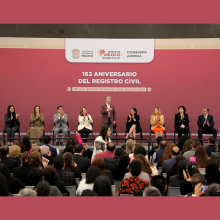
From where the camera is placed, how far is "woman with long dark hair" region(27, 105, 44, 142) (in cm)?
824

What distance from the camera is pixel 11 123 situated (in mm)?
8359

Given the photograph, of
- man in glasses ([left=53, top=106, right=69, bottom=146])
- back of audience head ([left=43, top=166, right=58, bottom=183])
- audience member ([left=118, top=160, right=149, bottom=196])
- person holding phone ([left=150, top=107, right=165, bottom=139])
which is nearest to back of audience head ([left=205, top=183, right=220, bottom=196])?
audience member ([left=118, top=160, right=149, bottom=196])

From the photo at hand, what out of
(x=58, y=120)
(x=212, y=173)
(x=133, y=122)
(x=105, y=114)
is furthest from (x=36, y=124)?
(x=212, y=173)

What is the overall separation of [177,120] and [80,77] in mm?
3060

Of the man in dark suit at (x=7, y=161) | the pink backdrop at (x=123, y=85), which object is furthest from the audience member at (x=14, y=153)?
the pink backdrop at (x=123, y=85)

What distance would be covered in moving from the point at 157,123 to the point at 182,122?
2.27ft

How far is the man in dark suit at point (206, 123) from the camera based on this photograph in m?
8.32

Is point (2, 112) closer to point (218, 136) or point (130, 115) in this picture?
point (130, 115)

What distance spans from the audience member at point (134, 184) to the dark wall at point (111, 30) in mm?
5988

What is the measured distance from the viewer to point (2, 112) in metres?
8.98

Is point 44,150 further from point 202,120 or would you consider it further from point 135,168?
point 202,120

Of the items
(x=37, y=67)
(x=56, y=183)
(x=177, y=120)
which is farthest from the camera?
(x=37, y=67)

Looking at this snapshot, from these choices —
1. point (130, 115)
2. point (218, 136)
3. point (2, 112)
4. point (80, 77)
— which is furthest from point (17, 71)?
point (218, 136)

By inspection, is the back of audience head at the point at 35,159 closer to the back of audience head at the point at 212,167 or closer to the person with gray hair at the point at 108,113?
the back of audience head at the point at 212,167
